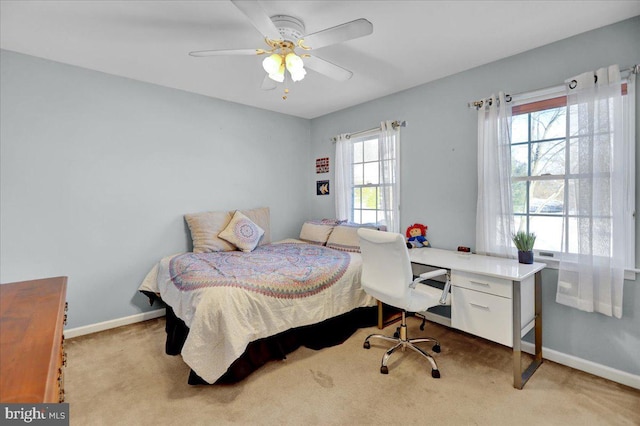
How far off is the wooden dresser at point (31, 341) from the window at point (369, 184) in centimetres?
301

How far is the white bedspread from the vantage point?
1935mm

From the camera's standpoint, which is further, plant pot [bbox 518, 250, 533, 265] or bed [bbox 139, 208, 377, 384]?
plant pot [bbox 518, 250, 533, 265]

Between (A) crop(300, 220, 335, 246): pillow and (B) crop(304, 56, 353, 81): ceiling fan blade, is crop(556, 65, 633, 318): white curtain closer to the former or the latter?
(B) crop(304, 56, 353, 81): ceiling fan blade

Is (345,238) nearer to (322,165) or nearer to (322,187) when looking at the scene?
(322,187)

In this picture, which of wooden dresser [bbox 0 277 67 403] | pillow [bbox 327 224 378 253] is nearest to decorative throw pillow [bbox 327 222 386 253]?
pillow [bbox 327 224 378 253]

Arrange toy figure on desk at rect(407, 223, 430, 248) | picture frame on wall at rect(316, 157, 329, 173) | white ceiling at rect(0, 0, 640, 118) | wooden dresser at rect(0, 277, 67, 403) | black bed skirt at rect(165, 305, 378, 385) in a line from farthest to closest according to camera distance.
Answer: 1. picture frame on wall at rect(316, 157, 329, 173)
2. toy figure on desk at rect(407, 223, 430, 248)
3. black bed skirt at rect(165, 305, 378, 385)
4. white ceiling at rect(0, 0, 640, 118)
5. wooden dresser at rect(0, 277, 67, 403)

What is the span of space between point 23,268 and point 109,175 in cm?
105

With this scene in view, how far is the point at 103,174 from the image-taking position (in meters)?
2.96

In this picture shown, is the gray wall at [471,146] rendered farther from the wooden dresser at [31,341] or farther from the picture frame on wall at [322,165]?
the wooden dresser at [31,341]

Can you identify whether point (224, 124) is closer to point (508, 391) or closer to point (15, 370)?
point (15, 370)

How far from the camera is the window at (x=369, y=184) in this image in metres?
3.61

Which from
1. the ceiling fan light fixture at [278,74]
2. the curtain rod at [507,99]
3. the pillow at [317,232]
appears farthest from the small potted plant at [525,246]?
the ceiling fan light fixture at [278,74]

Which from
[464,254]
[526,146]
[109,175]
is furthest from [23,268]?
[526,146]

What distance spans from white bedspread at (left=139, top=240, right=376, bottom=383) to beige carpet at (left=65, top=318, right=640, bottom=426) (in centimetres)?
28
